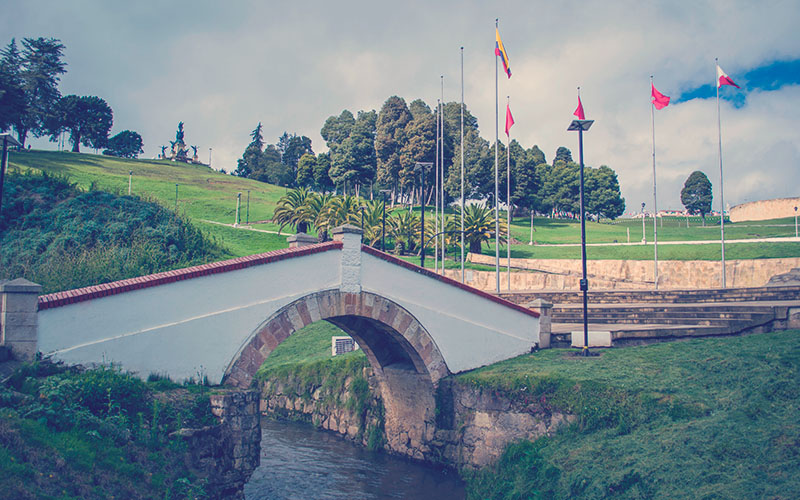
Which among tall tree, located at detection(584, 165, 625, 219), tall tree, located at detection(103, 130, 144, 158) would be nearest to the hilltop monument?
tall tree, located at detection(103, 130, 144, 158)

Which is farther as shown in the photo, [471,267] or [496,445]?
[471,267]

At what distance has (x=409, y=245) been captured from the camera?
144 ft

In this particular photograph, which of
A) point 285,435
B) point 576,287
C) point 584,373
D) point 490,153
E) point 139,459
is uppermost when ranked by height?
point 490,153

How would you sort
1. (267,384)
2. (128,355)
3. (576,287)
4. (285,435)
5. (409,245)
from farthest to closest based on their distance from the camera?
(409,245) < (576,287) < (267,384) < (285,435) < (128,355)

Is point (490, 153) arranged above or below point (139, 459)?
above

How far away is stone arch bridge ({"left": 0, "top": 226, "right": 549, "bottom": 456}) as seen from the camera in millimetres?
11023

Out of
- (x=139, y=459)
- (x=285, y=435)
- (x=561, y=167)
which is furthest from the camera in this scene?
(x=561, y=167)

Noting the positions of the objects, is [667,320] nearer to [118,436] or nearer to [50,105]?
[118,436]

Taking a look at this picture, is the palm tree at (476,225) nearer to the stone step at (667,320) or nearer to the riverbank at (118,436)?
the stone step at (667,320)

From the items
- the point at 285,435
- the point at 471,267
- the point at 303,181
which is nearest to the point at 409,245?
the point at 471,267

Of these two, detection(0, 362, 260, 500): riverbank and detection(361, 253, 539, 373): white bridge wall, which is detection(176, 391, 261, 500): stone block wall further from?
detection(361, 253, 539, 373): white bridge wall

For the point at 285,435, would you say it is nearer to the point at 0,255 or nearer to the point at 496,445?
the point at 496,445

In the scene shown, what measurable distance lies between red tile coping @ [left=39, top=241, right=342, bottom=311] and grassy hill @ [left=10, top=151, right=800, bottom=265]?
71.9ft

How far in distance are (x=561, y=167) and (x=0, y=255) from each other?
6316cm
